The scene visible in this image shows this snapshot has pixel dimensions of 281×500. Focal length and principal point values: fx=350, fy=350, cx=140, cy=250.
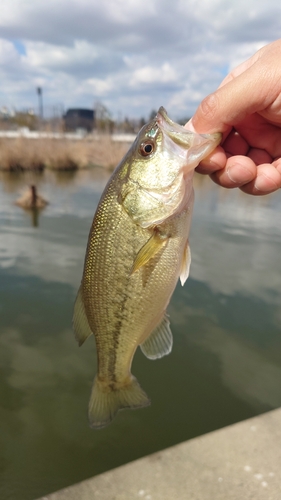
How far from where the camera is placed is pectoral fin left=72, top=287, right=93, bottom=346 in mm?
2039

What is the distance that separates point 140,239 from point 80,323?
0.63 metres

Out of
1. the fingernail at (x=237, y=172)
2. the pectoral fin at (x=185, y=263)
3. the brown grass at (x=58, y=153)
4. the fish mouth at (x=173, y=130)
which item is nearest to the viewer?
the fish mouth at (x=173, y=130)

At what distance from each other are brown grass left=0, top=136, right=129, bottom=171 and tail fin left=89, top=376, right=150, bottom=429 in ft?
63.5

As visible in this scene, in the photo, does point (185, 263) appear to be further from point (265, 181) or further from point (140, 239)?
point (265, 181)

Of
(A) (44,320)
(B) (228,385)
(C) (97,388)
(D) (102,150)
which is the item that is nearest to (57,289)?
(A) (44,320)

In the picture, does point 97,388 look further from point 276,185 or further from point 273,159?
point 273,159

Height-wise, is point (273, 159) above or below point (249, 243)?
above

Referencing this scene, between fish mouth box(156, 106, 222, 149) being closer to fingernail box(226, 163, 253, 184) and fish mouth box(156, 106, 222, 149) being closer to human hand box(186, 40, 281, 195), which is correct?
human hand box(186, 40, 281, 195)

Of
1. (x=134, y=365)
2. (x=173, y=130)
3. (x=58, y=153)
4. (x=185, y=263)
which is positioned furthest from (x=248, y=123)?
(x=58, y=153)

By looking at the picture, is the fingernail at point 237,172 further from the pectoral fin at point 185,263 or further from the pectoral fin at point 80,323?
the pectoral fin at point 80,323

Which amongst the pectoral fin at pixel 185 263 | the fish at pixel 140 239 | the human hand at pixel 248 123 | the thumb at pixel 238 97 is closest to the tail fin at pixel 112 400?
the fish at pixel 140 239

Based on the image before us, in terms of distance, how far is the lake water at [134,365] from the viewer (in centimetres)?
346

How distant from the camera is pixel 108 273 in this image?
6.23ft

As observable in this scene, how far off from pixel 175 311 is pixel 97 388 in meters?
3.86
